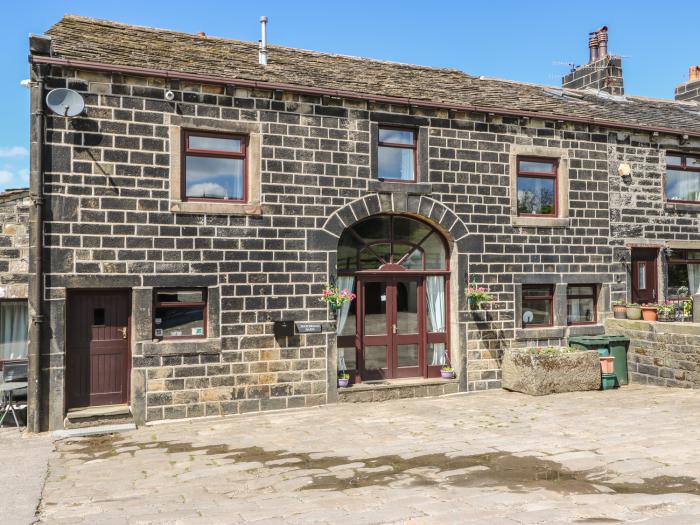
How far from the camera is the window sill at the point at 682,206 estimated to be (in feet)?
45.6

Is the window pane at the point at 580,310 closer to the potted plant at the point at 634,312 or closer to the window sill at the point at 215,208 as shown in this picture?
the potted plant at the point at 634,312

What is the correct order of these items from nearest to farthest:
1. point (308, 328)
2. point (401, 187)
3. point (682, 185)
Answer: point (308, 328) < point (401, 187) < point (682, 185)

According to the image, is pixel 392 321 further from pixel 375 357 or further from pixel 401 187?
pixel 401 187

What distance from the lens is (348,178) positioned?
36.9 ft

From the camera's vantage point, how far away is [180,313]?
1016 centimetres

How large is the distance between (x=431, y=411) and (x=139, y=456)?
15.3 ft

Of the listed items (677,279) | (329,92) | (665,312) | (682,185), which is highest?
(329,92)

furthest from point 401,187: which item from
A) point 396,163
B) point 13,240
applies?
point 13,240

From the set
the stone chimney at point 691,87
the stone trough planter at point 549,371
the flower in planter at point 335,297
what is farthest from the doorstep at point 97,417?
the stone chimney at point 691,87

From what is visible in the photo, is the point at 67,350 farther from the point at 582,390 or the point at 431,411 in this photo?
the point at 582,390

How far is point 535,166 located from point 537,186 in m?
0.41

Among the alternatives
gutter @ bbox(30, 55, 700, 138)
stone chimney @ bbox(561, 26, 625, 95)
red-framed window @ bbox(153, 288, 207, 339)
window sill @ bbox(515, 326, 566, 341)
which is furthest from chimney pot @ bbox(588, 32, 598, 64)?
red-framed window @ bbox(153, 288, 207, 339)

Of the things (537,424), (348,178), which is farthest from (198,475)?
(348,178)

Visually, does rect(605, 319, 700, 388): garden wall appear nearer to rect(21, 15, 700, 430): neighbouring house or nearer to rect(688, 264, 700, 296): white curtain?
rect(21, 15, 700, 430): neighbouring house
